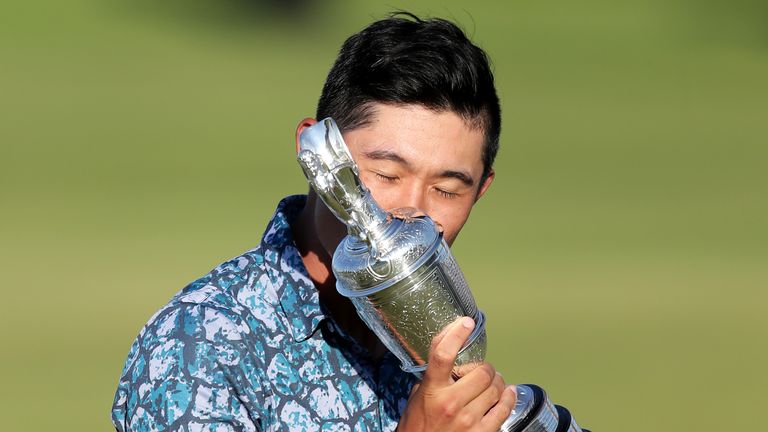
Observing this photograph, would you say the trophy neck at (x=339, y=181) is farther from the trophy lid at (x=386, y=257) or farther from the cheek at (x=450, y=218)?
the cheek at (x=450, y=218)

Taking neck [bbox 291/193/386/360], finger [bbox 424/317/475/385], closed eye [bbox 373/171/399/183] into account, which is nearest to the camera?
finger [bbox 424/317/475/385]

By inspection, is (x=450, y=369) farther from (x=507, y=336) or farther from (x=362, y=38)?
(x=507, y=336)

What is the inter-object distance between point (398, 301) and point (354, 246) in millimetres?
68

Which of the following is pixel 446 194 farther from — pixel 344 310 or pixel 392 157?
pixel 344 310

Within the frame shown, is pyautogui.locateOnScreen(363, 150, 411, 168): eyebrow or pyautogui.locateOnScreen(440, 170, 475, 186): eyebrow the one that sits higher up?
pyautogui.locateOnScreen(363, 150, 411, 168): eyebrow

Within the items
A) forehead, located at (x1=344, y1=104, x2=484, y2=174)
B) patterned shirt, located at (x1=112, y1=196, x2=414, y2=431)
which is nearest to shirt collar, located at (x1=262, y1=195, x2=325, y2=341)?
patterned shirt, located at (x1=112, y1=196, x2=414, y2=431)

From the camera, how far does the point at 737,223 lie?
4.62m

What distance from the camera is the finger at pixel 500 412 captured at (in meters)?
1.02

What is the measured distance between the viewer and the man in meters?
Answer: 1.04

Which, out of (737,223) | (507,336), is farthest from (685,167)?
(507,336)

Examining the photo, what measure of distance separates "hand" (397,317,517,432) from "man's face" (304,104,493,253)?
0.20m

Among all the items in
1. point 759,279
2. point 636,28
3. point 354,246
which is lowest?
point 759,279

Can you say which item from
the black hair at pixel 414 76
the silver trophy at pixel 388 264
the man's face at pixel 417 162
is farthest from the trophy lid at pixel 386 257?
the black hair at pixel 414 76

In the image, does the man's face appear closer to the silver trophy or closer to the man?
the man
